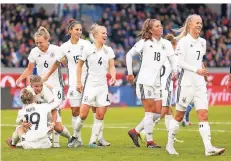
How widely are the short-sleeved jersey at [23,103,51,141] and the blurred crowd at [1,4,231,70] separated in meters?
20.5

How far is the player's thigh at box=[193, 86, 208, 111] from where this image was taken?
1446cm

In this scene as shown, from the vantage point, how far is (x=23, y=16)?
39.5 metres

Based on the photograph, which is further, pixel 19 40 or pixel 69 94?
pixel 19 40

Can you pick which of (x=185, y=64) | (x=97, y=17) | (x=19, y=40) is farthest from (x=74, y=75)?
(x=97, y=17)

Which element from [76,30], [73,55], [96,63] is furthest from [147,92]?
[76,30]

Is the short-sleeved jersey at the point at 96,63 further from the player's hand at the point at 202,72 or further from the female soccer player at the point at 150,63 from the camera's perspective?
the player's hand at the point at 202,72

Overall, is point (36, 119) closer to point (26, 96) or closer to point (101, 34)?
point (26, 96)

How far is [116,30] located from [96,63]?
81.0ft

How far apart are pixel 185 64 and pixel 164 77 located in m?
3.80

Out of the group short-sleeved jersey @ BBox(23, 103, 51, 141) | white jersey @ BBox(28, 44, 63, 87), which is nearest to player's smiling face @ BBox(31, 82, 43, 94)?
short-sleeved jersey @ BBox(23, 103, 51, 141)

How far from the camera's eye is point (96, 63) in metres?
16.2

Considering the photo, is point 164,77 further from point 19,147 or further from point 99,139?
point 19,147

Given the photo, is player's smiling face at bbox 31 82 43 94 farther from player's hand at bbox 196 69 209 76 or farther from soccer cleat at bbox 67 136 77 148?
player's hand at bbox 196 69 209 76

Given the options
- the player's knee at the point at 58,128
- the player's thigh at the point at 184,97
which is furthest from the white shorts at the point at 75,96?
the player's thigh at the point at 184,97
